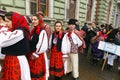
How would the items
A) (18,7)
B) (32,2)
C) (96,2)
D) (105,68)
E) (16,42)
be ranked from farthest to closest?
(96,2), (32,2), (18,7), (105,68), (16,42)

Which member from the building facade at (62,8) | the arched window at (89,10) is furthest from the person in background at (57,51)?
the arched window at (89,10)

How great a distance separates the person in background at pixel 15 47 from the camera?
2.84 metres

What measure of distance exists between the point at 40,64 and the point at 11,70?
1048 millimetres

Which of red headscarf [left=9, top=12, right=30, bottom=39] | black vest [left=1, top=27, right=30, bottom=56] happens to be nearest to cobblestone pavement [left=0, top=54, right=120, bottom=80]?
black vest [left=1, top=27, right=30, bottom=56]

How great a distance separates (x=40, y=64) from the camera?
158 inches

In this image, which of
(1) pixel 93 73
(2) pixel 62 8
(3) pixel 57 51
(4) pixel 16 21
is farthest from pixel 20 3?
(4) pixel 16 21

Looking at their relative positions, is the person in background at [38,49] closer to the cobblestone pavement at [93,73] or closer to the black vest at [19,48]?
the black vest at [19,48]

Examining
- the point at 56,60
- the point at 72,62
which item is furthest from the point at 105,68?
the point at 56,60

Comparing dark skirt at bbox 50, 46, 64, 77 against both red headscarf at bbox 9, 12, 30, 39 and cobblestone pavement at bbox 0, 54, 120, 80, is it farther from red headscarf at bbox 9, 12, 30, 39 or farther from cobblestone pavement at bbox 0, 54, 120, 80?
red headscarf at bbox 9, 12, 30, 39

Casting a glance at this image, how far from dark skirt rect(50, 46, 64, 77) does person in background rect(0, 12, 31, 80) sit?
1.62 metres

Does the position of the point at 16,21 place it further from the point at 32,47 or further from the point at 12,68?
the point at 32,47

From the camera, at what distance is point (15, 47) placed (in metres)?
2.93

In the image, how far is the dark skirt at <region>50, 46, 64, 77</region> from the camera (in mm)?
4691

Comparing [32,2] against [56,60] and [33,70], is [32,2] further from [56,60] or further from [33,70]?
[33,70]
